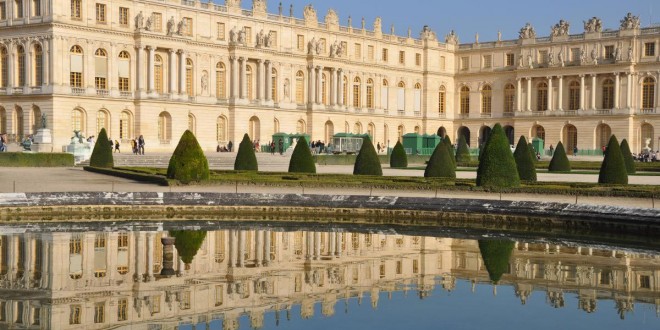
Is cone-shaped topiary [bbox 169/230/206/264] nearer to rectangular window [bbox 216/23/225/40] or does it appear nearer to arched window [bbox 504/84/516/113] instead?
rectangular window [bbox 216/23/225/40]

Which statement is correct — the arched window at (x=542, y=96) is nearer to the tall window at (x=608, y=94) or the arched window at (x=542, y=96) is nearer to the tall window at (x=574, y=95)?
the tall window at (x=574, y=95)

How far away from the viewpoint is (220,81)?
5528 cm

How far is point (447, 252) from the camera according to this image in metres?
14.2

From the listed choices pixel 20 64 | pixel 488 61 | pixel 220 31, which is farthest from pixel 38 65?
pixel 488 61

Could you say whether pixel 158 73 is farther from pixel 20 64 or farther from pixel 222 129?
pixel 20 64

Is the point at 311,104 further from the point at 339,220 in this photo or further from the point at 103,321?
the point at 103,321

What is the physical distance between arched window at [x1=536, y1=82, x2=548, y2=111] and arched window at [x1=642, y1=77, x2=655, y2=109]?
308 inches

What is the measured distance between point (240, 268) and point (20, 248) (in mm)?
4149

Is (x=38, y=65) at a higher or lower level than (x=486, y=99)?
higher

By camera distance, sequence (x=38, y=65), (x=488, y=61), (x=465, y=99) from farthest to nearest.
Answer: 1. (x=465, y=99)
2. (x=488, y=61)
3. (x=38, y=65)

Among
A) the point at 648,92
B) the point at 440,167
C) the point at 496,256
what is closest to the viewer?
the point at 496,256

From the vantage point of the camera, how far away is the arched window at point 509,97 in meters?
69.1

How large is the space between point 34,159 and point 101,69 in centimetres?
1574

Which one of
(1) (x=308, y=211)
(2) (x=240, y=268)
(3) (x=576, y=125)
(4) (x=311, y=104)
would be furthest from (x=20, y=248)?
(3) (x=576, y=125)
